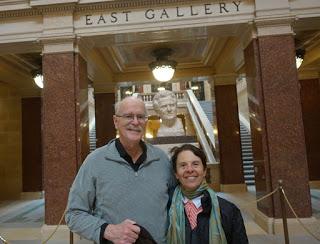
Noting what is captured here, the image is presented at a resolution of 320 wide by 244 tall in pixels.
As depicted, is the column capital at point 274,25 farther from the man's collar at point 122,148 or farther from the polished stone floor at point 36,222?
the man's collar at point 122,148

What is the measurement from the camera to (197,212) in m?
1.99

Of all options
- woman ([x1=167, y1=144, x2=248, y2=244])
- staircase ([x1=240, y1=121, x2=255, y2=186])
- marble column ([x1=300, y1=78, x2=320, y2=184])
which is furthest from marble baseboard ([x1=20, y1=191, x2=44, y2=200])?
woman ([x1=167, y1=144, x2=248, y2=244])

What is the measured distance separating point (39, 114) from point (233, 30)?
26.8ft

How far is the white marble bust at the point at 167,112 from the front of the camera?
7.85m

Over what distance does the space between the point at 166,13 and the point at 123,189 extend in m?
5.19

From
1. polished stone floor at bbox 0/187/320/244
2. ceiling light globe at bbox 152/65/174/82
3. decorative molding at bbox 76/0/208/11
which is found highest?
decorative molding at bbox 76/0/208/11

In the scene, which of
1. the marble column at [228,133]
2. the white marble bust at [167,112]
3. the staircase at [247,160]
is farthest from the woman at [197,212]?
the staircase at [247,160]

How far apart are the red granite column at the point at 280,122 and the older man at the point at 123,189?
4587 millimetres

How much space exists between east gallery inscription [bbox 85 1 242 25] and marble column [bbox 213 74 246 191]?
5004mm

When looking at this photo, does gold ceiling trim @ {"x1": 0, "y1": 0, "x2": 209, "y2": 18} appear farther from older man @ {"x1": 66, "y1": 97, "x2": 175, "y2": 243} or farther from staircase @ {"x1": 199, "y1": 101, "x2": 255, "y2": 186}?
staircase @ {"x1": 199, "y1": 101, "x2": 255, "y2": 186}

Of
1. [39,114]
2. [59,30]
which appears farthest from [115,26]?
[39,114]

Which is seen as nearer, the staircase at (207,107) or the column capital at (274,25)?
the column capital at (274,25)

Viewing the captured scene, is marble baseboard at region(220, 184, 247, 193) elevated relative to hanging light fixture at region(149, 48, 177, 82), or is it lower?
lower

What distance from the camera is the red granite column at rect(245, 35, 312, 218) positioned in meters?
6.11
